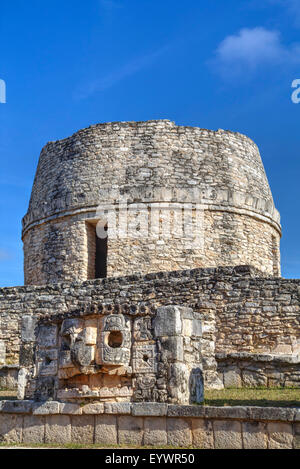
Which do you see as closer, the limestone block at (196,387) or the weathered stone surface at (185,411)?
the weathered stone surface at (185,411)

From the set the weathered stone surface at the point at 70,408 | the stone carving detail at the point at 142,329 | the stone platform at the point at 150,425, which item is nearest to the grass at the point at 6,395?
the stone platform at the point at 150,425

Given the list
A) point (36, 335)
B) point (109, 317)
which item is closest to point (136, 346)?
point (109, 317)

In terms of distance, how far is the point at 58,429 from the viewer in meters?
7.11

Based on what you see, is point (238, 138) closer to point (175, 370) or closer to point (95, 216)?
point (95, 216)

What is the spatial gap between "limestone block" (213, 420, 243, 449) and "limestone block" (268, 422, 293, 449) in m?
0.35

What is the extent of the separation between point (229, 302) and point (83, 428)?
15.9 feet

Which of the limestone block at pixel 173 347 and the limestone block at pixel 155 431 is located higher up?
the limestone block at pixel 173 347

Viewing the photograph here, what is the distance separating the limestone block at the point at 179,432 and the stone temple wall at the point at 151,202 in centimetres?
826

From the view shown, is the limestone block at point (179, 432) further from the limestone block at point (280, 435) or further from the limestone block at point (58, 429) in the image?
the limestone block at point (58, 429)

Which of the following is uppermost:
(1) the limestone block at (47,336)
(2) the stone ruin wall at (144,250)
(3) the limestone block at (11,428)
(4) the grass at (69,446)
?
(2) the stone ruin wall at (144,250)

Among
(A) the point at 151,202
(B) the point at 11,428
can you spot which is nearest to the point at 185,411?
(B) the point at 11,428

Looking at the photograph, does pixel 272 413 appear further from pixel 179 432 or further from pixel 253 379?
pixel 253 379

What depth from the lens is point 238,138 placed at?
16.9 metres

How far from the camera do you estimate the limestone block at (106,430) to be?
672 cm
